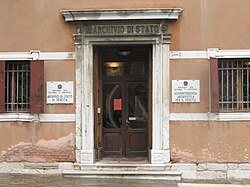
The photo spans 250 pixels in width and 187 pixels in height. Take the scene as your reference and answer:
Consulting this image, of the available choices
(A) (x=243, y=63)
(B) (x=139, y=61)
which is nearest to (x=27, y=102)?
(B) (x=139, y=61)

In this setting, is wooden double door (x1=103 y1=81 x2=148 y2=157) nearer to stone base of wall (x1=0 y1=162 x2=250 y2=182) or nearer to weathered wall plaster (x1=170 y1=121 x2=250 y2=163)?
weathered wall plaster (x1=170 y1=121 x2=250 y2=163)

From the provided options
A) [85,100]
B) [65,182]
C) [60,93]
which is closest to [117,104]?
[85,100]

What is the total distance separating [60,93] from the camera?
1033 cm

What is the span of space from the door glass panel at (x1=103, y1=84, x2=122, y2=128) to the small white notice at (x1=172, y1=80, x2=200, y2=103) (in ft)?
5.40

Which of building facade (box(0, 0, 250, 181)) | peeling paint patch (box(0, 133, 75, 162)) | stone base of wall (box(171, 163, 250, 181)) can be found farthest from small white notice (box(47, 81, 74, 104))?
stone base of wall (box(171, 163, 250, 181))

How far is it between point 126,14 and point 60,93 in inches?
94.9

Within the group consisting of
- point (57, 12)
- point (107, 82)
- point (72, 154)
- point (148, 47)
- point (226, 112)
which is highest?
point (57, 12)

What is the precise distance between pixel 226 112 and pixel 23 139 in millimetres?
4805

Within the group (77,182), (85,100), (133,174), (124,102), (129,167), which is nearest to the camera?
(77,182)

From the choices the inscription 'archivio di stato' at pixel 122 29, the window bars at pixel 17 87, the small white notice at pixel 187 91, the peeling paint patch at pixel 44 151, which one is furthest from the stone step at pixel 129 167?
the inscription 'archivio di stato' at pixel 122 29

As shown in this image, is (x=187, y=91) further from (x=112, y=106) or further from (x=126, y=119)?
(x=112, y=106)

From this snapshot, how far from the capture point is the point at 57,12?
10.4 metres

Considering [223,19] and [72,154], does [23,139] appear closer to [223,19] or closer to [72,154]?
[72,154]

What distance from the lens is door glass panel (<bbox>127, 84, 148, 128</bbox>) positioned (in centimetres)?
1107
